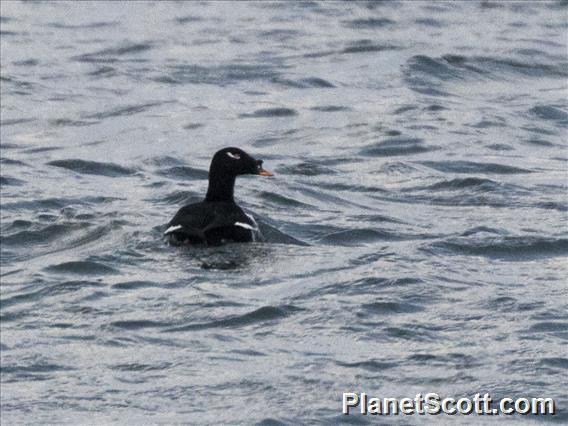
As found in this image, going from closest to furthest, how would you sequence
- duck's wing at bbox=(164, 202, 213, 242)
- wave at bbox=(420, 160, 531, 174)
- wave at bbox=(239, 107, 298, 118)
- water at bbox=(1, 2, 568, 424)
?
water at bbox=(1, 2, 568, 424)
duck's wing at bbox=(164, 202, 213, 242)
wave at bbox=(420, 160, 531, 174)
wave at bbox=(239, 107, 298, 118)

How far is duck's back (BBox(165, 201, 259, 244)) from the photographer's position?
15.2m

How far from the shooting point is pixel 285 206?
17641mm

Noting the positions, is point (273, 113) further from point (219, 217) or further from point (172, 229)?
point (172, 229)

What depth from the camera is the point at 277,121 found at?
2175cm

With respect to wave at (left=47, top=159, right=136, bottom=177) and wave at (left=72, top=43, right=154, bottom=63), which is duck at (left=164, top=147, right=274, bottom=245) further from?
wave at (left=72, top=43, right=154, bottom=63)

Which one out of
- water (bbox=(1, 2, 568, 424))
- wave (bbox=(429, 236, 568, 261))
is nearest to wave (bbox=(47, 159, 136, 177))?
water (bbox=(1, 2, 568, 424))

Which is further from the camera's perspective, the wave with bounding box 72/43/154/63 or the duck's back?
the wave with bounding box 72/43/154/63

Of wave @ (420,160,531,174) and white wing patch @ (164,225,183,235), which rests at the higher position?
white wing patch @ (164,225,183,235)

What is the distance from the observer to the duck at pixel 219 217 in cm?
1527

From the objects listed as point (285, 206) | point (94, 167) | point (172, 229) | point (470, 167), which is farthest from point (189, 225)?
point (470, 167)

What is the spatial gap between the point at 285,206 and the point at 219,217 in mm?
2268

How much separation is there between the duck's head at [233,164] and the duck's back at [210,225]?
0.48m

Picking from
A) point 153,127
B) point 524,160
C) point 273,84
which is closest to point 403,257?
point 524,160

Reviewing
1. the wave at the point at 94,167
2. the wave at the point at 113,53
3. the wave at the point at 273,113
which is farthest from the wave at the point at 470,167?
the wave at the point at 113,53
